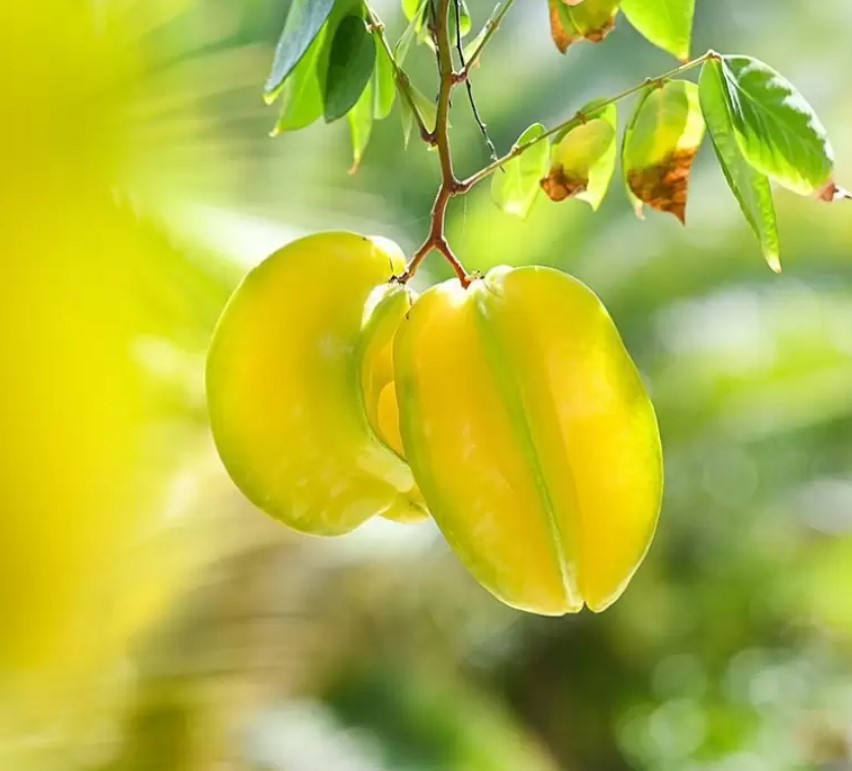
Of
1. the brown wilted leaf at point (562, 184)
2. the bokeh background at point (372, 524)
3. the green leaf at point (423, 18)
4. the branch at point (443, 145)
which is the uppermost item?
the green leaf at point (423, 18)

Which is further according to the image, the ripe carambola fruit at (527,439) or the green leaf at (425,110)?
the green leaf at (425,110)

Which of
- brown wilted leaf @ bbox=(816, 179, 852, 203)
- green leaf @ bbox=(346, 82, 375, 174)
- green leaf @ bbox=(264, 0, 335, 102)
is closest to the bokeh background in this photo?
green leaf @ bbox=(346, 82, 375, 174)

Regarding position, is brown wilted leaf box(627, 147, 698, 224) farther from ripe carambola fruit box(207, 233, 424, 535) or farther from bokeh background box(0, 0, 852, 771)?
bokeh background box(0, 0, 852, 771)

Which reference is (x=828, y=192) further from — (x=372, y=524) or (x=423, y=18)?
(x=372, y=524)

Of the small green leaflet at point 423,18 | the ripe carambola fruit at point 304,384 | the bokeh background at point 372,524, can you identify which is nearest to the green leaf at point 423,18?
the small green leaflet at point 423,18

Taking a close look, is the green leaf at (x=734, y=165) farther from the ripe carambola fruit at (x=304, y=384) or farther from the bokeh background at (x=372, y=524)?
the bokeh background at (x=372, y=524)

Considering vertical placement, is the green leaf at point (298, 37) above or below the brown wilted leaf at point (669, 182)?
above

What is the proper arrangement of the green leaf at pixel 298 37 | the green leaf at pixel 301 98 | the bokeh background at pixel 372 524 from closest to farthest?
the green leaf at pixel 298 37 < the green leaf at pixel 301 98 < the bokeh background at pixel 372 524

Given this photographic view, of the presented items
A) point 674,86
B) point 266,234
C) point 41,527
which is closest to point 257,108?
point 266,234
